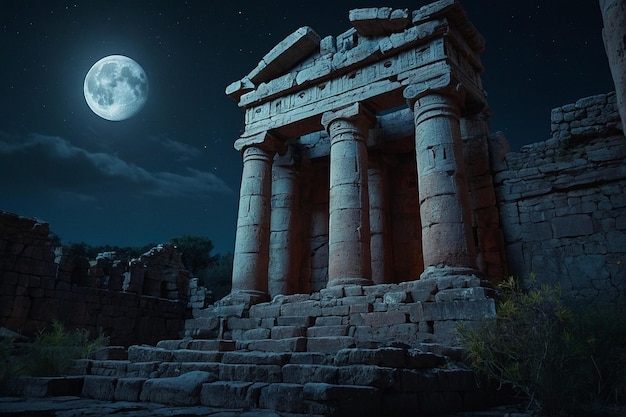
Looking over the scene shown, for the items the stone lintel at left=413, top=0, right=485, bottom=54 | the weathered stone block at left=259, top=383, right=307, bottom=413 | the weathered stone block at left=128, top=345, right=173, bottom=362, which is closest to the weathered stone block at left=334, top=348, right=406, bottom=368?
the weathered stone block at left=259, top=383, right=307, bottom=413

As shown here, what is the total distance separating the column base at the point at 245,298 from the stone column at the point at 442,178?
4980mm

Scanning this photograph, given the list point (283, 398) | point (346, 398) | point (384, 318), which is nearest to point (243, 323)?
point (384, 318)

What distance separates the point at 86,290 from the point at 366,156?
9.32 meters

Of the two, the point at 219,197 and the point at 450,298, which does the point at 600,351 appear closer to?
the point at 450,298

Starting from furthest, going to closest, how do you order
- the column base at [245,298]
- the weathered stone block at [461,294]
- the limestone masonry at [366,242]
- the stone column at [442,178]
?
the column base at [245,298] < the stone column at [442,178] < the weathered stone block at [461,294] < the limestone masonry at [366,242]

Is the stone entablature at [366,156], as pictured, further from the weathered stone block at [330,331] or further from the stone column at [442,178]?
the weathered stone block at [330,331]

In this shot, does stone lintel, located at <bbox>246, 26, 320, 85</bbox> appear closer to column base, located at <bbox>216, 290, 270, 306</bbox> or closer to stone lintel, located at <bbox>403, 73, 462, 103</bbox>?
stone lintel, located at <bbox>403, 73, 462, 103</bbox>

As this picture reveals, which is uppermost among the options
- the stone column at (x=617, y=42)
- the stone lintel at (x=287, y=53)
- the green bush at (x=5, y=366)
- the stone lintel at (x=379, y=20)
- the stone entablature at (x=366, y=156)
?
the stone lintel at (x=287, y=53)

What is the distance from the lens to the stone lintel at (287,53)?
1305 centimetres

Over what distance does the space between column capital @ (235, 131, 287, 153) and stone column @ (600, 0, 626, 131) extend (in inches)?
404

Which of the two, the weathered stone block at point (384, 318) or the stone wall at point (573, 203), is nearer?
the weathered stone block at point (384, 318)

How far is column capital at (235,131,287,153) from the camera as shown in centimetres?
1338

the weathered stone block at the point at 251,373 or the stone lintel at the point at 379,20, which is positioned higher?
the stone lintel at the point at 379,20

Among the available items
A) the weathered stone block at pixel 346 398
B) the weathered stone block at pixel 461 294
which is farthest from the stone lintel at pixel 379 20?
the weathered stone block at pixel 346 398
